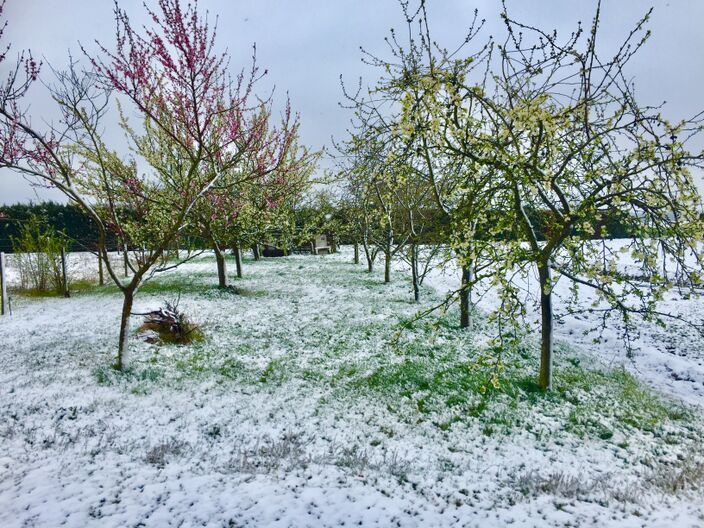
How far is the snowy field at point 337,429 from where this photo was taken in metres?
3.35

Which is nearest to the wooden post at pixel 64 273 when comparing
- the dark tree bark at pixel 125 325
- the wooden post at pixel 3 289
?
the wooden post at pixel 3 289

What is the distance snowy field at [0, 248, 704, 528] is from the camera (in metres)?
3.35

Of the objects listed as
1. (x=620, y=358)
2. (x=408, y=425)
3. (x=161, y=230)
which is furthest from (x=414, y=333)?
(x=161, y=230)

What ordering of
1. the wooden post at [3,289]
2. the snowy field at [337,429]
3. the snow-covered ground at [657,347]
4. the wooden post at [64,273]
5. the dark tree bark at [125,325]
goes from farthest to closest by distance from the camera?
1. the wooden post at [64,273]
2. the wooden post at [3,289]
3. the snow-covered ground at [657,347]
4. the dark tree bark at [125,325]
5. the snowy field at [337,429]

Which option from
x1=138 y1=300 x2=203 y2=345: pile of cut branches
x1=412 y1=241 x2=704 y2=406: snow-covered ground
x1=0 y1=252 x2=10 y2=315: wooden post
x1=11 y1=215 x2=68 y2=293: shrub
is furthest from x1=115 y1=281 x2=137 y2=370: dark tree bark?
x1=11 y1=215 x2=68 y2=293: shrub

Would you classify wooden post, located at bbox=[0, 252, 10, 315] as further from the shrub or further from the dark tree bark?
the dark tree bark

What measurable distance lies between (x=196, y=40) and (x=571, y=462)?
7449mm

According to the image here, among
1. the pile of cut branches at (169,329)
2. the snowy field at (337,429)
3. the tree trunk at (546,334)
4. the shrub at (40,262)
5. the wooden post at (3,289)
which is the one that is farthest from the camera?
the shrub at (40,262)

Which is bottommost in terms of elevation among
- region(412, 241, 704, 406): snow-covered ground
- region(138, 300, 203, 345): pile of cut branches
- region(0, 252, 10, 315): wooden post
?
region(412, 241, 704, 406): snow-covered ground

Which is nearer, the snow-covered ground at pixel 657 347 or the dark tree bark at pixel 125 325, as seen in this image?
the dark tree bark at pixel 125 325

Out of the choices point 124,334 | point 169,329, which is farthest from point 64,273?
point 124,334

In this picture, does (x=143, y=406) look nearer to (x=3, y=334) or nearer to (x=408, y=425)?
(x=408, y=425)

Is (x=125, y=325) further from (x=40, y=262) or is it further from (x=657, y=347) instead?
(x=657, y=347)

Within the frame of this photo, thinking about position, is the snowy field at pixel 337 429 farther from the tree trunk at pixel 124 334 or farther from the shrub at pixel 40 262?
the shrub at pixel 40 262
